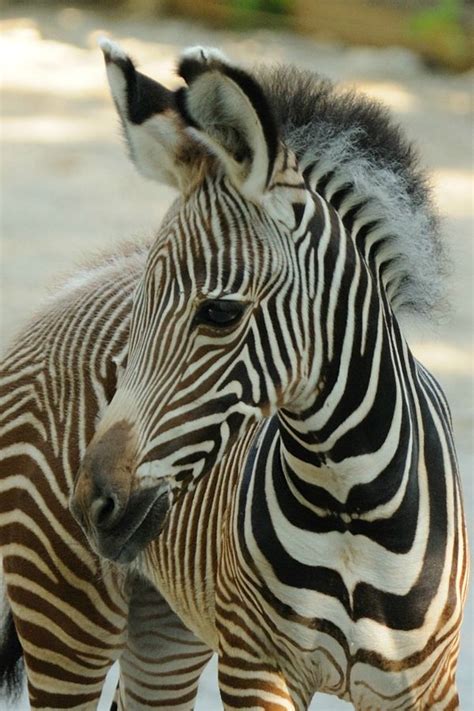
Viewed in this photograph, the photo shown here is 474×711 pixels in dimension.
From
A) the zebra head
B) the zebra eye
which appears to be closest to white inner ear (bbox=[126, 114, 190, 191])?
the zebra head

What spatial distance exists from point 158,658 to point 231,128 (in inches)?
89.8

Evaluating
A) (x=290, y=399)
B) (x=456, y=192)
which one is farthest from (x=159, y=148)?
(x=456, y=192)

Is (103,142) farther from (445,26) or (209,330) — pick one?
(209,330)

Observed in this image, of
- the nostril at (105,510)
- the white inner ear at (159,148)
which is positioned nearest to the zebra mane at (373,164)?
A: the white inner ear at (159,148)

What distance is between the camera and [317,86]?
132 inches

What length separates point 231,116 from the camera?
2873mm

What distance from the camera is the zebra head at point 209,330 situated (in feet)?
9.47

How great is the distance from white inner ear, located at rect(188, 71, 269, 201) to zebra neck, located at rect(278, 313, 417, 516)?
0.50 m

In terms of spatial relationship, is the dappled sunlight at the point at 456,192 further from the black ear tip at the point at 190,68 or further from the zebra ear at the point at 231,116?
the black ear tip at the point at 190,68

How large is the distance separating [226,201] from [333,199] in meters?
0.34

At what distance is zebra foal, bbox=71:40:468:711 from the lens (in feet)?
9.57

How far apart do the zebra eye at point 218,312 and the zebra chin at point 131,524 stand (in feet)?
1.27

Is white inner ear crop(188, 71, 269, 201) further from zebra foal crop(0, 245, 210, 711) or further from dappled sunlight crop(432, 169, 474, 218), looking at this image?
dappled sunlight crop(432, 169, 474, 218)

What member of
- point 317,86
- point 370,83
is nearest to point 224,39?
point 370,83
